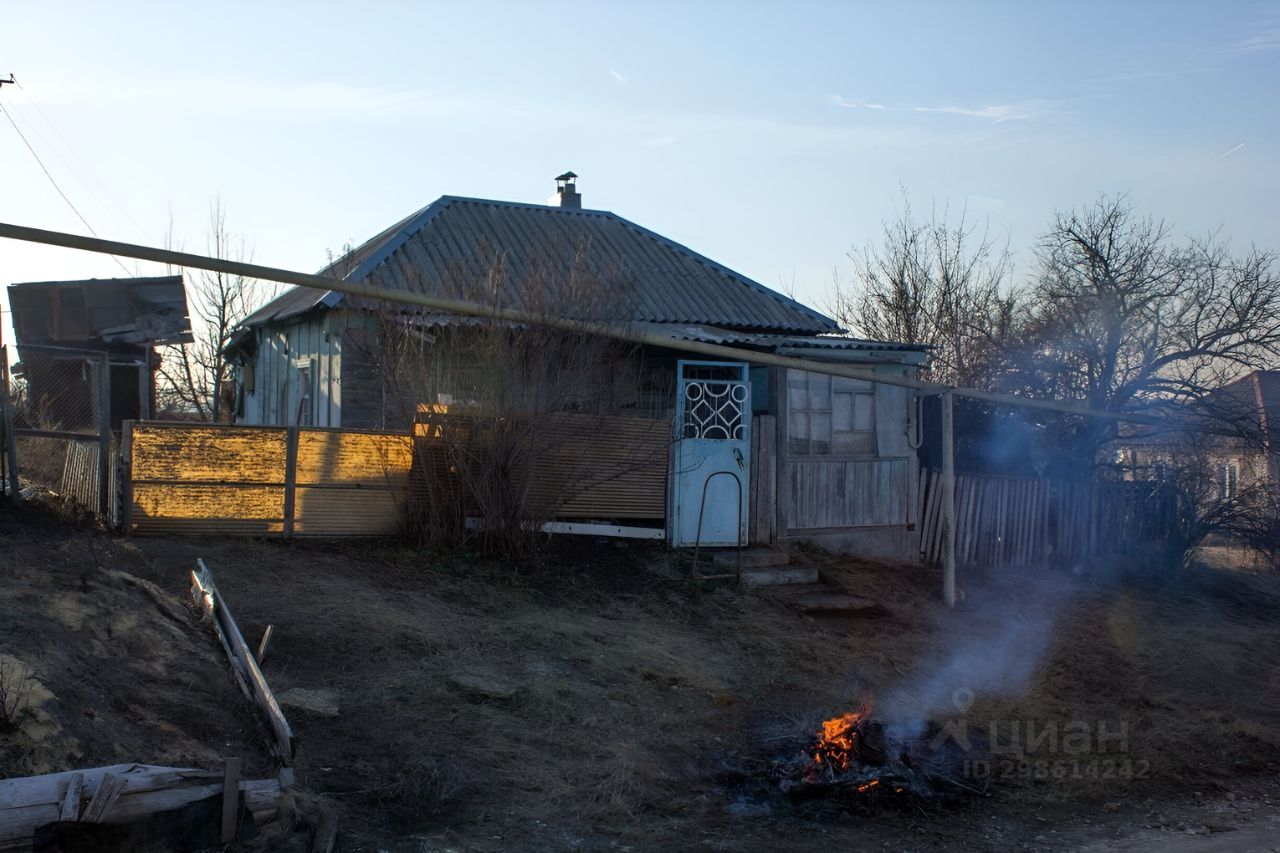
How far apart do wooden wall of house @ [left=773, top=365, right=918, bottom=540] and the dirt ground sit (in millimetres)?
922

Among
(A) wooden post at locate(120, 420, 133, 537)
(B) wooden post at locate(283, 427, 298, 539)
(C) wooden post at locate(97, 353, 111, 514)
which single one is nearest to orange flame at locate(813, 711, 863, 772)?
(B) wooden post at locate(283, 427, 298, 539)

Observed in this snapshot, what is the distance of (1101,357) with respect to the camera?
1594 centimetres

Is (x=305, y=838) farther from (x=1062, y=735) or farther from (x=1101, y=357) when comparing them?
(x=1101, y=357)

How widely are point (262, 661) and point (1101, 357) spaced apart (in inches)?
508

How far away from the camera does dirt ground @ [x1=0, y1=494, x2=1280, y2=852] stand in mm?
5789

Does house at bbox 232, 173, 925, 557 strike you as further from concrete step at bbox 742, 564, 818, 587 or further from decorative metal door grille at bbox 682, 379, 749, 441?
concrete step at bbox 742, 564, 818, 587

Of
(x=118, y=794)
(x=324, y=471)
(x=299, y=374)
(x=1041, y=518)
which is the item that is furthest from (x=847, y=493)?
(x=118, y=794)

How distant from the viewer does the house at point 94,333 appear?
46.8ft

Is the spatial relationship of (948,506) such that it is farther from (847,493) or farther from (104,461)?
(104,461)

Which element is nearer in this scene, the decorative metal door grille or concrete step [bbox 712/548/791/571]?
concrete step [bbox 712/548/791/571]

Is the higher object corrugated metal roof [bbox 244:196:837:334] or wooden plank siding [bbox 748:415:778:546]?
corrugated metal roof [bbox 244:196:837:334]

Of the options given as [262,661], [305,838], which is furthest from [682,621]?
[305,838]

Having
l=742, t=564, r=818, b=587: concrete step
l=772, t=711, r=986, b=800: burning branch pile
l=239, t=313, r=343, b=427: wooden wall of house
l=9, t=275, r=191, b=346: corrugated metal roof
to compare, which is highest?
l=9, t=275, r=191, b=346: corrugated metal roof

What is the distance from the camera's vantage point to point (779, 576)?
12.1 m
